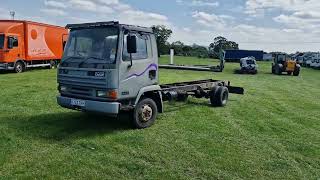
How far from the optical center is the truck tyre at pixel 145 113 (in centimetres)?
916

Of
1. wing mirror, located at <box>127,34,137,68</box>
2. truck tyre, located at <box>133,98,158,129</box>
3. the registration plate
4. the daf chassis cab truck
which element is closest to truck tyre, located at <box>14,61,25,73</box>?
the daf chassis cab truck

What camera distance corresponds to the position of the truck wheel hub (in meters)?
9.30

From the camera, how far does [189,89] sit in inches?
483

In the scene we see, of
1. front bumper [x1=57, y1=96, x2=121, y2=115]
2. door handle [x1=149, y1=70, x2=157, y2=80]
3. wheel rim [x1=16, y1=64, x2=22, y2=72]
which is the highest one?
door handle [x1=149, y1=70, x2=157, y2=80]

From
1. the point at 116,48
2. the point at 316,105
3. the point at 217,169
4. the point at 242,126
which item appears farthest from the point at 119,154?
the point at 316,105

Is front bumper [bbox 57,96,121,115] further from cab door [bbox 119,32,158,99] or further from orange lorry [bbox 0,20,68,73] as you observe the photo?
orange lorry [bbox 0,20,68,73]

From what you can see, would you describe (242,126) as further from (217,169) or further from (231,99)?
(231,99)

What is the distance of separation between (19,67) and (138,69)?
748 inches

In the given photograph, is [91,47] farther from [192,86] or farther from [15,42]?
[15,42]

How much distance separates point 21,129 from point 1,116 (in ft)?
5.85

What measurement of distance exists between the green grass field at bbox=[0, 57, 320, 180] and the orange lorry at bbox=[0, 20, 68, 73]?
43.5 feet

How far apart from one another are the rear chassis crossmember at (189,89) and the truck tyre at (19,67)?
1594cm

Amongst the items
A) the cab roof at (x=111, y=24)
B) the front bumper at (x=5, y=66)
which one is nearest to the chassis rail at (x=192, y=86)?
the cab roof at (x=111, y=24)

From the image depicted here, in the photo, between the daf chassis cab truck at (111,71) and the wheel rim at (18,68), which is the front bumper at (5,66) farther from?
the daf chassis cab truck at (111,71)
